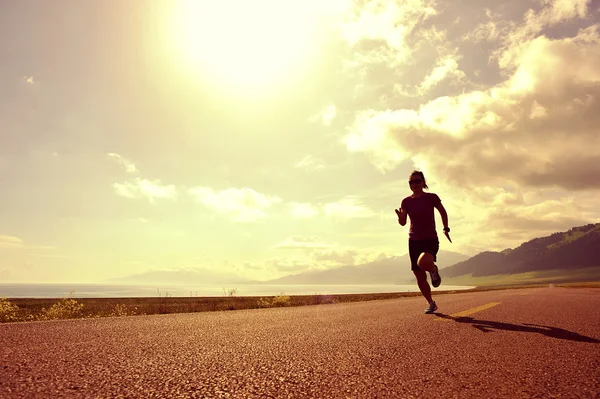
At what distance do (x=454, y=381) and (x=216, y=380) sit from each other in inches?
60.8

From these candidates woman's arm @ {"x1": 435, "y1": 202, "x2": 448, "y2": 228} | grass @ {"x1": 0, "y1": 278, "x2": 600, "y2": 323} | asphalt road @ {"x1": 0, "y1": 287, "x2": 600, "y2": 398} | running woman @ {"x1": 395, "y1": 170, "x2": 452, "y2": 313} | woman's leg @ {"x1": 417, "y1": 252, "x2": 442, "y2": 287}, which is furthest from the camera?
grass @ {"x1": 0, "y1": 278, "x2": 600, "y2": 323}

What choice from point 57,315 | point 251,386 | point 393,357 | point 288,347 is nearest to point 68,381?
point 251,386

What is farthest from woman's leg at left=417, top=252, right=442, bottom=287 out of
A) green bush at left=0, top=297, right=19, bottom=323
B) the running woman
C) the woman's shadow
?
green bush at left=0, top=297, right=19, bottom=323

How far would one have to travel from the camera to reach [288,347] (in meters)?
3.74

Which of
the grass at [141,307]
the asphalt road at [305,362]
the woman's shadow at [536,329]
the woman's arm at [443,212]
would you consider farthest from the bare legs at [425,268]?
the grass at [141,307]

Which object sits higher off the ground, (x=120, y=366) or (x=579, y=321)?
(x=120, y=366)

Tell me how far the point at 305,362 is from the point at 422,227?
5.25 metres

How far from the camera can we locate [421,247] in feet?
24.7

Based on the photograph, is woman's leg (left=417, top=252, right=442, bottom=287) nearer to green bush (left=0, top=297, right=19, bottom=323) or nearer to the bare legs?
the bare legs

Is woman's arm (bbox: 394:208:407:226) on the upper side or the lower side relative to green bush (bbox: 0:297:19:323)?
upper

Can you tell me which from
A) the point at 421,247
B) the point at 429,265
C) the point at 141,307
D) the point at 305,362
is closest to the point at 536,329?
the point at 429,265

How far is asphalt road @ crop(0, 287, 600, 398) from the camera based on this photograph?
2232 millimetres

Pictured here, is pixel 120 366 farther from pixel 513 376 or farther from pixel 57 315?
pixel 57 315

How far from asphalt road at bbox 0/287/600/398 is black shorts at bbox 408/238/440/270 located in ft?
7.57
